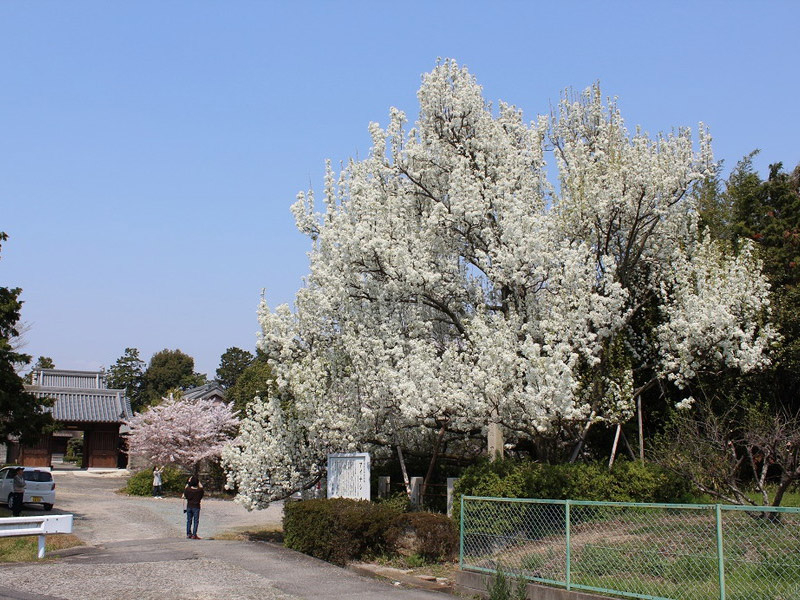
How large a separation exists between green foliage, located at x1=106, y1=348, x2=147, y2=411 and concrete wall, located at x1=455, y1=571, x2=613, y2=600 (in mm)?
79899

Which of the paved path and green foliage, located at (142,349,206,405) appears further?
green foliage, located at (142,349,206,405)

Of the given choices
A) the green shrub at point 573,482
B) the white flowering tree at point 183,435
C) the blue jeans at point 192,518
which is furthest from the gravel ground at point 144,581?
the white flowering tree at point 183,435

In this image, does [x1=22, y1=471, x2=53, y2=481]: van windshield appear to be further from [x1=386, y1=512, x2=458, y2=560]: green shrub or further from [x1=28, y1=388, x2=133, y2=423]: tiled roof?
[x1=28, y1=388, x2=133, y2=423]: tiled roof

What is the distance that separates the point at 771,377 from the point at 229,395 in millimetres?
36818

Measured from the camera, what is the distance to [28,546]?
53.3 ft

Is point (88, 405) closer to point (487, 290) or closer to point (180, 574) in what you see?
point (487, 290)

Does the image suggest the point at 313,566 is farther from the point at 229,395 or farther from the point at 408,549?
the point at 229,395

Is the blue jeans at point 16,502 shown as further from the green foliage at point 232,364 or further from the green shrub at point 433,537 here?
the green foliage at point 232,364

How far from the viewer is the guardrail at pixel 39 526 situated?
47.2 ft

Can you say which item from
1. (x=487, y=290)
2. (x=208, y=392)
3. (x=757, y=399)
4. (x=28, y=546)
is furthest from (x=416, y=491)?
(x=208, y=392)

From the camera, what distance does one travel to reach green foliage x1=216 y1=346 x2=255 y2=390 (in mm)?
89875

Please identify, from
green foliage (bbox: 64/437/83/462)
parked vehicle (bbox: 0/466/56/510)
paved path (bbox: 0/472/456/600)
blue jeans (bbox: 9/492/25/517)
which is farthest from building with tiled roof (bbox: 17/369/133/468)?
paved path (bbox: 0/472/456/600)

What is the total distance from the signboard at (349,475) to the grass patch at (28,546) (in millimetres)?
5905

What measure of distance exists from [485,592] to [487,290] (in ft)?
29.5
